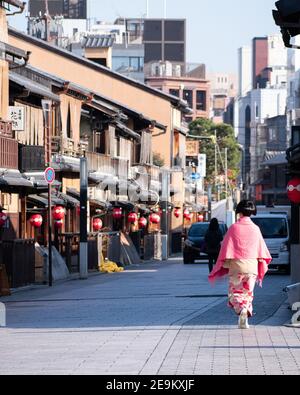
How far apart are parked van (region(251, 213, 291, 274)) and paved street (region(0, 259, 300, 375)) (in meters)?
15.1

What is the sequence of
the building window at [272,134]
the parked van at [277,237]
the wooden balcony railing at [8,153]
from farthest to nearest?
1. the building window at [272,134]
2. the parked van at [277,237]
3. the wooden balcony railing at [8,153]

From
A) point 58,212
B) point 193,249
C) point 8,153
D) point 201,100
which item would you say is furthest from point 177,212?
point 201,100

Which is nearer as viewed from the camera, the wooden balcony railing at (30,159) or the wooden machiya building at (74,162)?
the wooden machiya building at (74,162)

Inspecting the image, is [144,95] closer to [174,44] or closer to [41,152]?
[41,152]

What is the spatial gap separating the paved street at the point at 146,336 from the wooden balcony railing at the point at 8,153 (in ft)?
21.9

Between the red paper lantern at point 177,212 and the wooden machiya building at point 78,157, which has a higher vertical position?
the wooden machiya building at point 78,157

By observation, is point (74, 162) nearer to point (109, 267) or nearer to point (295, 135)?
point (109, 267)

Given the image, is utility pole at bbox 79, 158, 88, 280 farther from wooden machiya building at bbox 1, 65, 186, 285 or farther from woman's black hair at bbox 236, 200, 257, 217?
woman's black hair at bbox 236, 200, 257, 217

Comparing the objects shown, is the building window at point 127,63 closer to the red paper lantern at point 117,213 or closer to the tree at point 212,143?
the tree at point 212,143

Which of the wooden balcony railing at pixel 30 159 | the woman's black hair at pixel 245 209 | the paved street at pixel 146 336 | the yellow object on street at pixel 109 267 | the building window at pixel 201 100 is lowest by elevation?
the yellow object on street at pixel 109 267

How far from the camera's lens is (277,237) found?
48.6 meters

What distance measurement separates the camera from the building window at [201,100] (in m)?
183

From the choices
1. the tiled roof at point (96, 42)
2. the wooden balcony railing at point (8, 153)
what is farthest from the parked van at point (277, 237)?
the tiled roof at point (96, 42)

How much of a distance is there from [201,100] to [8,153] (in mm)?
147514
